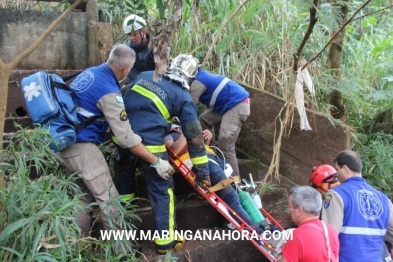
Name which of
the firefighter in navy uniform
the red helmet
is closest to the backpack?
the firefighter in navy uniform

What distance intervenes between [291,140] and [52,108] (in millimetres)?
2971

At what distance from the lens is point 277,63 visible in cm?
572

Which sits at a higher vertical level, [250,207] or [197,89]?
[197,89]

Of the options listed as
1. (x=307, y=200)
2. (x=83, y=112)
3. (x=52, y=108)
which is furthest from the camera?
(x=83, y=112)

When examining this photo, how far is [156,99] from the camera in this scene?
333 cm

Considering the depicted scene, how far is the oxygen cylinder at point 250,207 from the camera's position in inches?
146

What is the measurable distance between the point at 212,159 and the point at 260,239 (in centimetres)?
90

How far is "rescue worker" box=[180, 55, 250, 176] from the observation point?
168 inches

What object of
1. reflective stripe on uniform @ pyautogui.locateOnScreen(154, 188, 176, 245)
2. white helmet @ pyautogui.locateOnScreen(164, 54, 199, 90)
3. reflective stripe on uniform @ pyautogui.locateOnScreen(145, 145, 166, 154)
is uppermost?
white helmet @ pyautogui.locateOnScreen(164, 54, 199, 90)

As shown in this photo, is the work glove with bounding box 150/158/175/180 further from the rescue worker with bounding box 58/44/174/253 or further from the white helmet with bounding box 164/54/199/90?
the white helmet with bounding box 164/54/199/90

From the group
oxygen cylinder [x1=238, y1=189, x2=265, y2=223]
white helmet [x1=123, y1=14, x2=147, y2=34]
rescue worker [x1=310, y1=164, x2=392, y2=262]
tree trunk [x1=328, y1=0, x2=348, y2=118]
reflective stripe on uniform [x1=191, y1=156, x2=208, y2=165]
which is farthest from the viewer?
tree trunk [x1=328, y1=0, x2=348, y2=118]

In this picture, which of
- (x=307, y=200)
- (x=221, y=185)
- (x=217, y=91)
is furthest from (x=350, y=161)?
(x=217, y=91)

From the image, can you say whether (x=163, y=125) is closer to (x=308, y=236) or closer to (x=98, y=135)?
(x=98, y=135)

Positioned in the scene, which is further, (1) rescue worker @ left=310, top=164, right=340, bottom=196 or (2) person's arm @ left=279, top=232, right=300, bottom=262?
(1) rescue worker @ left=310, top=164, right=340, bottom=196
